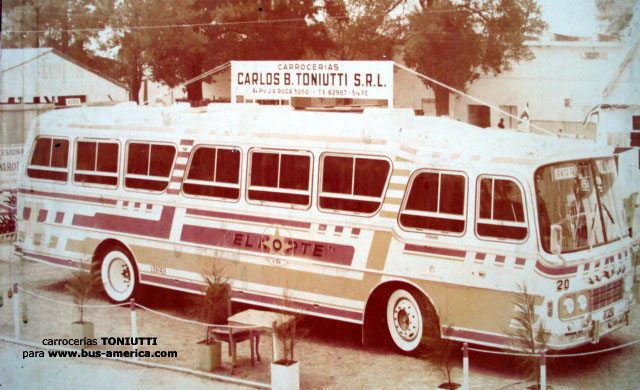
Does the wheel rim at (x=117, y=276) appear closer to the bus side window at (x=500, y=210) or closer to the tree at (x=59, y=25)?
the tree at (x=59, y=25)

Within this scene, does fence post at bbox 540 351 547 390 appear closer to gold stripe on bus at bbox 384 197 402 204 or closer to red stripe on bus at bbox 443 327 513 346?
red stripe on bus at bbox 443 327 513 346

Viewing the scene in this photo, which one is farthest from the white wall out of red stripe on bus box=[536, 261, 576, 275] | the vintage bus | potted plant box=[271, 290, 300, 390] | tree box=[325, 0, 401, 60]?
red stripe on bus box=[536, 261, 576, 275]

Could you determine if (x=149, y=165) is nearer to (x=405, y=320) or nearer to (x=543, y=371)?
Answer: (x=405, y=320)

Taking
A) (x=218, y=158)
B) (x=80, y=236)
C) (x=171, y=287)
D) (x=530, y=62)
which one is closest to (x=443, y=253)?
(x=530, y=62)

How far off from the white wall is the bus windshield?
16.8ft

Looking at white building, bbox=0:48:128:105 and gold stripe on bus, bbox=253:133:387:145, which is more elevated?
white building, bbox=0:48:128:105

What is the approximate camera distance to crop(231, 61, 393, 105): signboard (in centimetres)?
837

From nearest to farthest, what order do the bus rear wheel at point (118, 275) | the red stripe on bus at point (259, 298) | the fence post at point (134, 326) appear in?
the red stripe on bus at point (259, 298), the fence post at point (134, 326), the bus rear wheel at point (118, 275)

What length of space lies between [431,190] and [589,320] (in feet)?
5.74

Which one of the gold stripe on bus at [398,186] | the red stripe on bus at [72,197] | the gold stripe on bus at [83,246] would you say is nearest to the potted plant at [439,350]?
the gold stripe on bus at [398,186]

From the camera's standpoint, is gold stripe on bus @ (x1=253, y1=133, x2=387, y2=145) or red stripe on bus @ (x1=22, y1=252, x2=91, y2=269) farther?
red stripe on bus @ (x1=22, y1=252, x2=91, y2=269)

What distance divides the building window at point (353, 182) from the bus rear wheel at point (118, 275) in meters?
2.72

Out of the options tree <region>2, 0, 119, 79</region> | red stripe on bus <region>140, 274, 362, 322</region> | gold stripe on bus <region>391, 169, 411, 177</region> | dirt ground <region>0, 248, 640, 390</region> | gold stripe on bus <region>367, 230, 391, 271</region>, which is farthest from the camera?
tree <region>2, 0, 119, 79</region>

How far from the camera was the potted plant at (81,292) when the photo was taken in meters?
9.37
